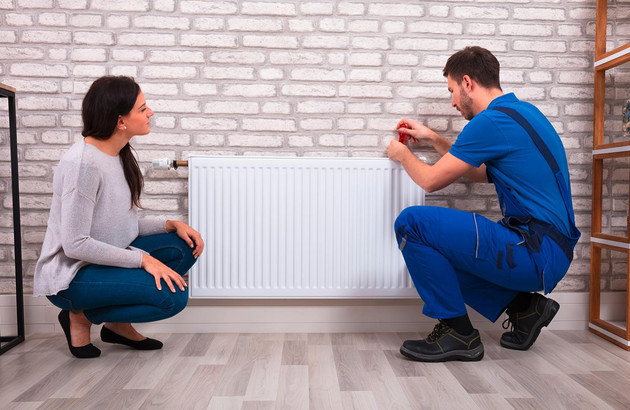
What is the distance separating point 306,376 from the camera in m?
1.75

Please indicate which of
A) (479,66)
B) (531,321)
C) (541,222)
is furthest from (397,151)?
(531,321)

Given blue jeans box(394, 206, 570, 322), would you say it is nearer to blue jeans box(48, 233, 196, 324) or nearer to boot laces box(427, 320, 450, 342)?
boot laces box(427, 320, 450, 342)

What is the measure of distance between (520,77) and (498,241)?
0.91m

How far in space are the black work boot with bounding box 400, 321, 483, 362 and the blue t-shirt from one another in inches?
20.6

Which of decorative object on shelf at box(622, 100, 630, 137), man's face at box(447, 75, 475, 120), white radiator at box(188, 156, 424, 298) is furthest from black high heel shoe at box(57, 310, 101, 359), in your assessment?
decorative object on shelf at box(622, 100, 630, 137)

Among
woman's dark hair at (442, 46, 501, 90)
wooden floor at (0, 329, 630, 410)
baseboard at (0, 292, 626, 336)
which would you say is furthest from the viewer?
baseboard at (0, 292, 626, 336)

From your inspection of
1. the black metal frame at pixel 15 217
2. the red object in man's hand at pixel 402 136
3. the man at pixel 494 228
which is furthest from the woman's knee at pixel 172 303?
the red object in man's hand at pixel 402 136

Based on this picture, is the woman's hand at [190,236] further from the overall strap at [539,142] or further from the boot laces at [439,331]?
the overall strap at [539,142]

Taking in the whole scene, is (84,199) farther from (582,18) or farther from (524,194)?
(582,18)

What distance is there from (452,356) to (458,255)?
14.7 inches

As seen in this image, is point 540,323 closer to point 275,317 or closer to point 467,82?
point 467,82

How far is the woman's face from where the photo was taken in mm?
1933

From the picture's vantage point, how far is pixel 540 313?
207 centimetres

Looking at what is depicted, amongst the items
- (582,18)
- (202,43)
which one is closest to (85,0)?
(202,43)
